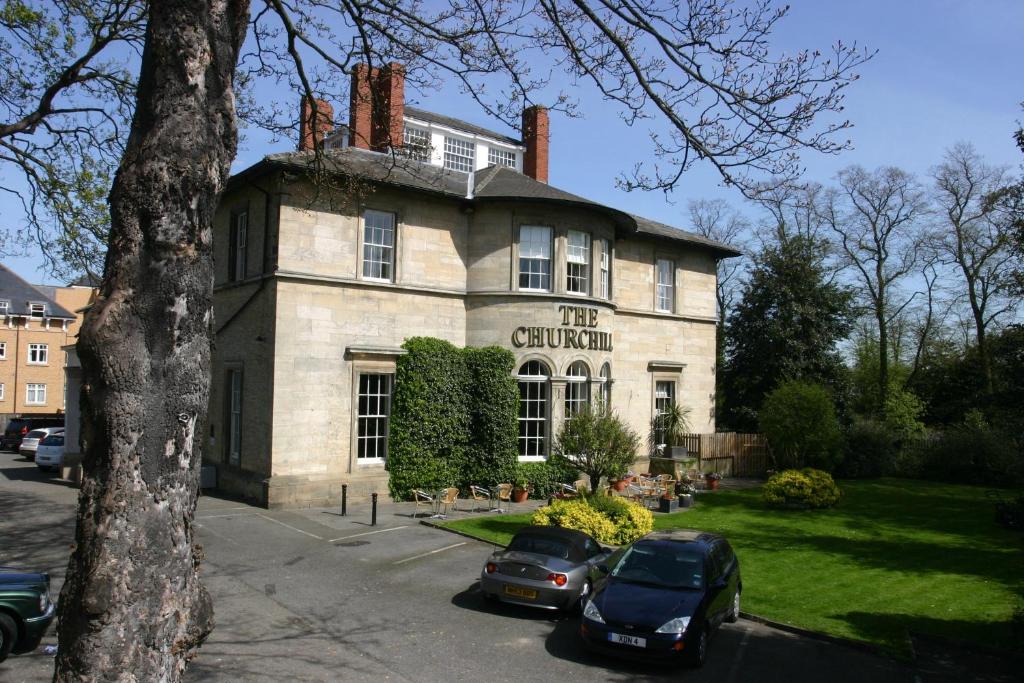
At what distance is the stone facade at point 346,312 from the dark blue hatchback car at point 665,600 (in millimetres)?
11376

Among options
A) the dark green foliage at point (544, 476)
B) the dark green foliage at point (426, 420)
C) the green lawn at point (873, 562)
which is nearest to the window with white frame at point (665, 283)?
the green lawn at point (873, 562)

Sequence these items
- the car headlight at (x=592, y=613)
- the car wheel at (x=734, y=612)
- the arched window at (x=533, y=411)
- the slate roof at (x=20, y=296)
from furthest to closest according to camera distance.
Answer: the slate roof at (x=20, y=296) → the arched window at (x=533, y=411) → the car wheel at (x=734, y=612) → the car headlight at (x=592, y=613)

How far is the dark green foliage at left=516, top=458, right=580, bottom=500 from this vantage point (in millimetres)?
23484

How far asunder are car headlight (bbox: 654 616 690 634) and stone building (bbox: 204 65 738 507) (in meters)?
12.7

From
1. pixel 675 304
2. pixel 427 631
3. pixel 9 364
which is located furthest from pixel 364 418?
pixel 9 364

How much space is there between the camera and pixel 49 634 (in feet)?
35.5

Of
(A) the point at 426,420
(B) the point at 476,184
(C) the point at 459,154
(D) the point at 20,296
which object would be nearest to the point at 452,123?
(C) the point at 459,154

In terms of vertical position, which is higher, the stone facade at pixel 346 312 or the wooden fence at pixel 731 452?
the stone facade at pixel 346 312

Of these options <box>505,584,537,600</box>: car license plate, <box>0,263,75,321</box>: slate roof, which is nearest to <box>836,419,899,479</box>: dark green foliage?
<box>505,584,537,600</box>: car license plate

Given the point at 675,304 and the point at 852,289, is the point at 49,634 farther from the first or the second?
the point at 852,289

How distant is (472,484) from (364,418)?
4022 mm

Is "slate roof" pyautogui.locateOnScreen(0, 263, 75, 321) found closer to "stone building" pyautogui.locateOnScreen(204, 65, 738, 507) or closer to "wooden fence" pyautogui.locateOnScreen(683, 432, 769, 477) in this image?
"stone building" pyautogui.locateOnScreen(204, 65, 738, 507)

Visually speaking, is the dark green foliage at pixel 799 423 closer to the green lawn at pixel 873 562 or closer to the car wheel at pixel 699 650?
the green lawn at pixel 873 562

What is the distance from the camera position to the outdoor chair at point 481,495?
2203cm
